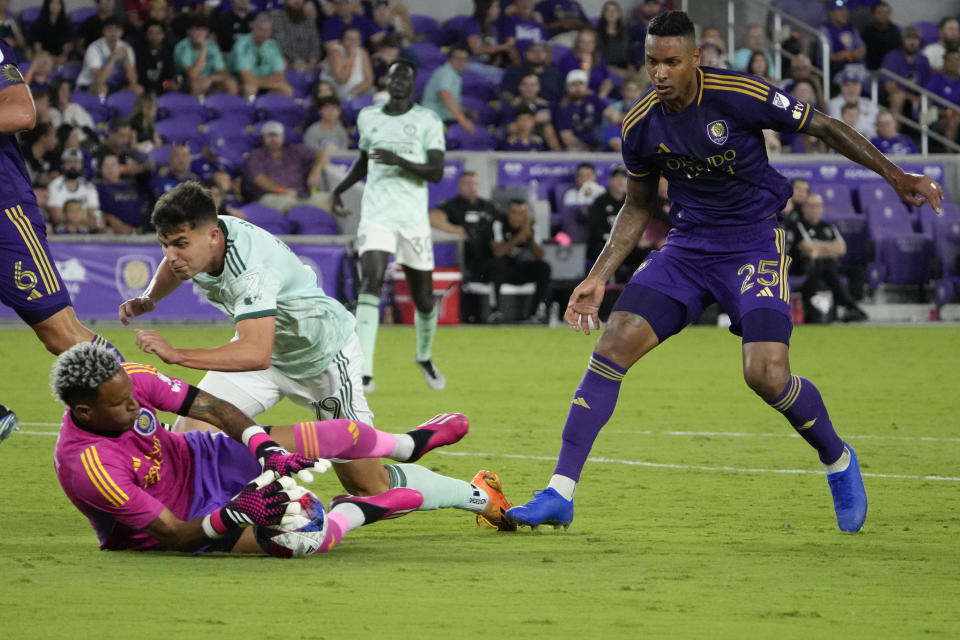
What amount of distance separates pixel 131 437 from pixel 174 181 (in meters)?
13.2

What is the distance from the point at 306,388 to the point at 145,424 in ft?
4.13

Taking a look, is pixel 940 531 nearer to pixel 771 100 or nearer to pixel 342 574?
pixel 771 100

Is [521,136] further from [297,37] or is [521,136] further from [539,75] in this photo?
[297,37]

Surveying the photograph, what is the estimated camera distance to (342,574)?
522cm

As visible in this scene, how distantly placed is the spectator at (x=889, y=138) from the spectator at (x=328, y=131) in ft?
25.4

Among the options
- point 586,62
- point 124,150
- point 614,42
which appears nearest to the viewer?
point 124,150

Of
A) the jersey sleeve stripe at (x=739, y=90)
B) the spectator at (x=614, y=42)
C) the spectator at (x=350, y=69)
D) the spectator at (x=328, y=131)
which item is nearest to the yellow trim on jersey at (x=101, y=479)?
the jersey sleeve stripe at (x=739, y=90)

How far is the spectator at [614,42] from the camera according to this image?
2230 centimetres

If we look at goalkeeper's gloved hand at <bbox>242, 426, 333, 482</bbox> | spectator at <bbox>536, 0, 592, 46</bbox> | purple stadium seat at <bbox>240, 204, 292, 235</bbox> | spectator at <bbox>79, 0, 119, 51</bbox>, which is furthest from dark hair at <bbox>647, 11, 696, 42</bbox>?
spectator at <bbox>536, 0, 592, 46</bbox>

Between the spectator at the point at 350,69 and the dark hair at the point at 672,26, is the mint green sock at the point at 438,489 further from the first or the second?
the spectator at the point at 350,69

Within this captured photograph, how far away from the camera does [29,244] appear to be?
662cm

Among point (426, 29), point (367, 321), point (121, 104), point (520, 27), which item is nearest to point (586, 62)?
point (520, 27)

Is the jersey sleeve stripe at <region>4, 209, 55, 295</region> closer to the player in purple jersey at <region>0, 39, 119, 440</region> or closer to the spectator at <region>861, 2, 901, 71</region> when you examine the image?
the player in purple jersey at <region>0, 39, 119, 440</region>

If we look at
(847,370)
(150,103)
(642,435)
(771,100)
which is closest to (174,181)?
(150,103)
